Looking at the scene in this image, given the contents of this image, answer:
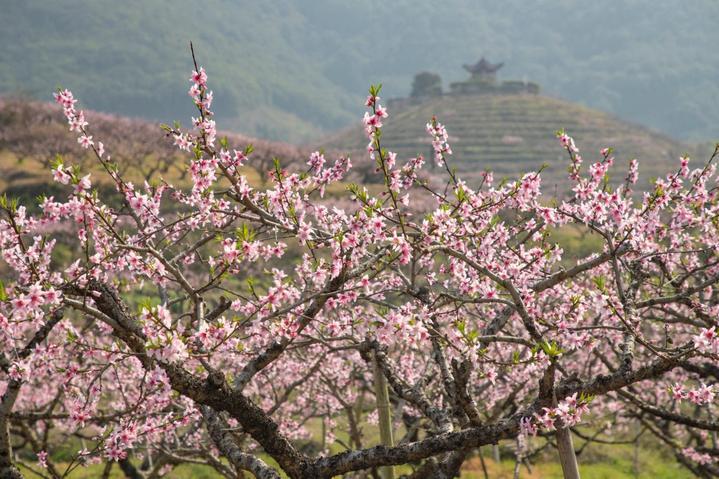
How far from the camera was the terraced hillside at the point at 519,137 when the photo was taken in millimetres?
102750

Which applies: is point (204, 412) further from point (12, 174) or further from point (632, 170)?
point (12, 174)

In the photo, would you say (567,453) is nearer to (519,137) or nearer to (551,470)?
(551,470)

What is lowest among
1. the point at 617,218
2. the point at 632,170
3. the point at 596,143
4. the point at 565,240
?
the point at 617,218

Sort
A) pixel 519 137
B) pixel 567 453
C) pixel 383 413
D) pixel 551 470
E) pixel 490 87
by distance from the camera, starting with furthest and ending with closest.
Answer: pixel 490 87 < pixel 519 137 < pixel 551 470 < pixel 383 413 < pixel 567 453

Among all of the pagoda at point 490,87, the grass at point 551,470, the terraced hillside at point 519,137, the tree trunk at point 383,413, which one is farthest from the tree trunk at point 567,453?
the pagoda at point 490,87

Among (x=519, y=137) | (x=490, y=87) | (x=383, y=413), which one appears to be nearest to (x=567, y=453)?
(x=383, y=413)

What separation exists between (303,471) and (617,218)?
380cm

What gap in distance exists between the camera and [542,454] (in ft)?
65.6

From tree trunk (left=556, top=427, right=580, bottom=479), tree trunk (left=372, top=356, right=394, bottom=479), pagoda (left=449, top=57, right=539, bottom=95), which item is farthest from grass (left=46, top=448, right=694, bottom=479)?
pagoda (left=449, top=57, right=539, bottom=95)

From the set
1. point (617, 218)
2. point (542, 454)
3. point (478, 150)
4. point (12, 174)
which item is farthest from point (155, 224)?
point (478, 150)

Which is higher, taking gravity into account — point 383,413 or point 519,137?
point 519,137

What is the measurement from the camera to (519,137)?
11394cm

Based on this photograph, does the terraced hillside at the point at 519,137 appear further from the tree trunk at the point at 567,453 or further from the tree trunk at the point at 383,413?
the tree trunk at the point at 567,453

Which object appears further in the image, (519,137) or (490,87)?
(490,87)
